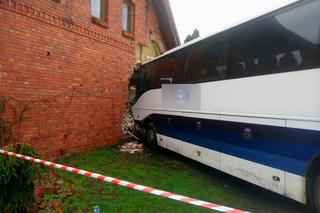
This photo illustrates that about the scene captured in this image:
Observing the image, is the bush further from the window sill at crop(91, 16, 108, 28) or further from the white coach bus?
the window sill at crop(91, 16, 108, 28)

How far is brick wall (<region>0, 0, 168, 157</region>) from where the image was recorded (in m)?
6.74

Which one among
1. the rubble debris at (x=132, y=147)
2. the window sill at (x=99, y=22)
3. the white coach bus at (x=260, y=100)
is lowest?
the rubble debris at (x=132, y=147)

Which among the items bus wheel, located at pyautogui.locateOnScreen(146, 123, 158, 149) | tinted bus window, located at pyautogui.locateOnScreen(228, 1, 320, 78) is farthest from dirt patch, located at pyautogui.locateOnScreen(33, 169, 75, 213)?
bus wheel, located at pyautogui.locateOnScreen(146, 123, 158, 149)

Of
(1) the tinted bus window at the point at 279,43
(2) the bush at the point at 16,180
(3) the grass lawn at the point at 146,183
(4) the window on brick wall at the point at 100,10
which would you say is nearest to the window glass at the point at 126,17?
(4) the window on brick wall at the point at 100,10

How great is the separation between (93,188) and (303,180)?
361 centimetres

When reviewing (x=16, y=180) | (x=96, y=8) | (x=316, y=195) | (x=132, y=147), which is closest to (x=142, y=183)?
(x=16, y=180)

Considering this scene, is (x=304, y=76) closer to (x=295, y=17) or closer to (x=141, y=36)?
(x=295, y=17)

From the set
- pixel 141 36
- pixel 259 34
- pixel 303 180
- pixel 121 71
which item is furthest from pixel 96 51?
pixel 303 180

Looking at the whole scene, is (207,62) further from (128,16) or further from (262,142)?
(128,16)

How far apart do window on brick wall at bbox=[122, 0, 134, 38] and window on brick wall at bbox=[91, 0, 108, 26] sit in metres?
1.37

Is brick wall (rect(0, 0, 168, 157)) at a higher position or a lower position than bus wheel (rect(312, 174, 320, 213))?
higher

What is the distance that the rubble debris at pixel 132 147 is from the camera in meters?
9.62

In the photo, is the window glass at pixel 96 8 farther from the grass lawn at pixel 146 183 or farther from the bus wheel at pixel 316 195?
the bus wheel at pixel 316 195

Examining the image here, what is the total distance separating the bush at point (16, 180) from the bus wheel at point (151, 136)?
17.6 ft
